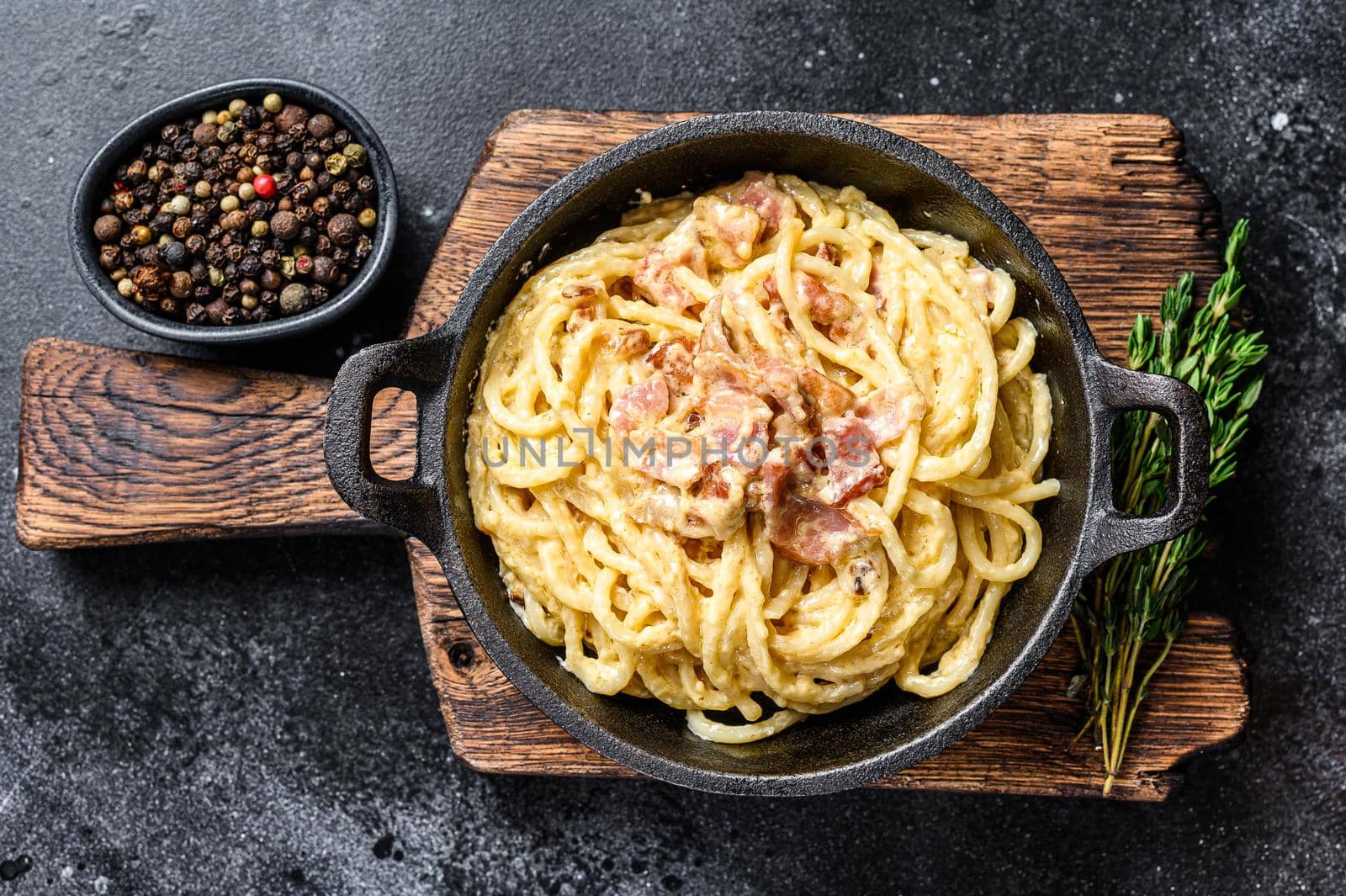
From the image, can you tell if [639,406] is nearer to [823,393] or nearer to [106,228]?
[823,393]

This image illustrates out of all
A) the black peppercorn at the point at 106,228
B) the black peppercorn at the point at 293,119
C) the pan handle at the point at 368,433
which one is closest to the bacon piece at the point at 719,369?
the pan handle at the point at 368,433

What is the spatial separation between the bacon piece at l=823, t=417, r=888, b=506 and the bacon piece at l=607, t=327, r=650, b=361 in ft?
1.96

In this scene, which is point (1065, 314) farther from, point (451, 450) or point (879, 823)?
point (879, 823)

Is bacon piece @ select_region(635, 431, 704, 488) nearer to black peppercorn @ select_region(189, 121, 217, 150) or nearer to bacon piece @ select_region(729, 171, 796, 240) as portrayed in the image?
bacon piece @ select_region(729, 171, 796, 240)

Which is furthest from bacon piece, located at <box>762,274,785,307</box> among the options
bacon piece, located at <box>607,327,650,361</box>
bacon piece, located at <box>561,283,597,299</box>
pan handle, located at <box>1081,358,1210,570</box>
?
pan handle, located at <box>1081,358,1210,570</box>

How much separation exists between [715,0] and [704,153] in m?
1.32

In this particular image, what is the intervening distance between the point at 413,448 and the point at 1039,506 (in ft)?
7.05

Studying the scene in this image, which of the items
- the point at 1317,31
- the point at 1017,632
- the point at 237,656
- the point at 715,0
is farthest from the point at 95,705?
the point at 1317,31

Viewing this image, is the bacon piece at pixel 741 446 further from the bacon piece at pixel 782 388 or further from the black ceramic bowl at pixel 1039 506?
the black ceramic bowl at pixel 1039 506

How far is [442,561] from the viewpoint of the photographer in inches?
117

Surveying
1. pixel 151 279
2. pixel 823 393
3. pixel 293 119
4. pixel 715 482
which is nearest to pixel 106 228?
pixel 151 279

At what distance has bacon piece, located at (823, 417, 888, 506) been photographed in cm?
281

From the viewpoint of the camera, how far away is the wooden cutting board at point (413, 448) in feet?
12.0

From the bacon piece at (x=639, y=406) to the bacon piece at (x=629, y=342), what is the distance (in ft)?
0.52
